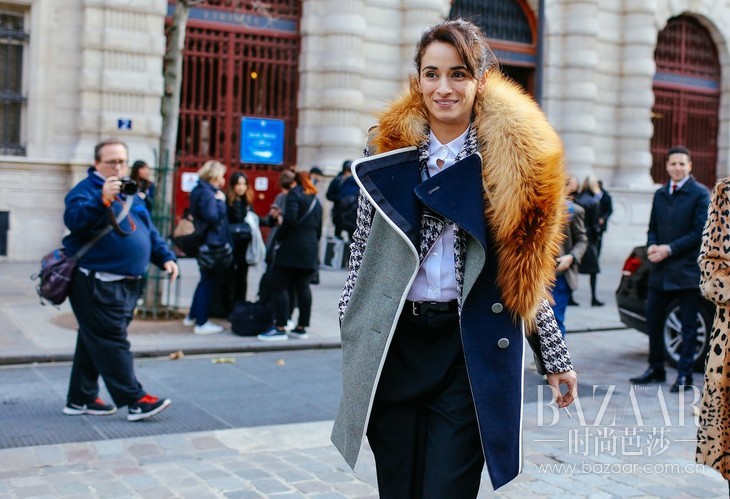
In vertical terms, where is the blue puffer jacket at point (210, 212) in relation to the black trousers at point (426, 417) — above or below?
above

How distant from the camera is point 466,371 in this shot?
10.2 ft

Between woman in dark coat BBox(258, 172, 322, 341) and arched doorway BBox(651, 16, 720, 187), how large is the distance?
49.0 feet

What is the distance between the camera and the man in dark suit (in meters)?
7.84

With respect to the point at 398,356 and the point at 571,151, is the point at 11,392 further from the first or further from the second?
the point at 571,151

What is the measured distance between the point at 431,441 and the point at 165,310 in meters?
8.18

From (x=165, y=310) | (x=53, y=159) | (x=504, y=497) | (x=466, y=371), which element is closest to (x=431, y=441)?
(x=466, y=371)

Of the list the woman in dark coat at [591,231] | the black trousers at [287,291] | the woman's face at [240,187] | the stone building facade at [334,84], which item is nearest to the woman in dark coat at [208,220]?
the woman's face at [240,187]

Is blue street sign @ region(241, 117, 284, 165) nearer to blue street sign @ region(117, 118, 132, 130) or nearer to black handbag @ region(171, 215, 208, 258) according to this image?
blue street sign @ region(117, 118, 132, 130)

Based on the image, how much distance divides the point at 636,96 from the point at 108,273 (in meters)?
17.4

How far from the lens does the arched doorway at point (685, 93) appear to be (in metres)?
22.7

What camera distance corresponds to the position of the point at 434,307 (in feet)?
10.2

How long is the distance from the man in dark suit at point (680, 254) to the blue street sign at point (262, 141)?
35.9ft

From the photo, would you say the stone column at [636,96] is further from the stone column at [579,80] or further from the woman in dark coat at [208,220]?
the woman in dark coat at [208,220]

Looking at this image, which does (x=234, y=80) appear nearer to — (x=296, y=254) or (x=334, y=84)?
(x=334, y=84)
